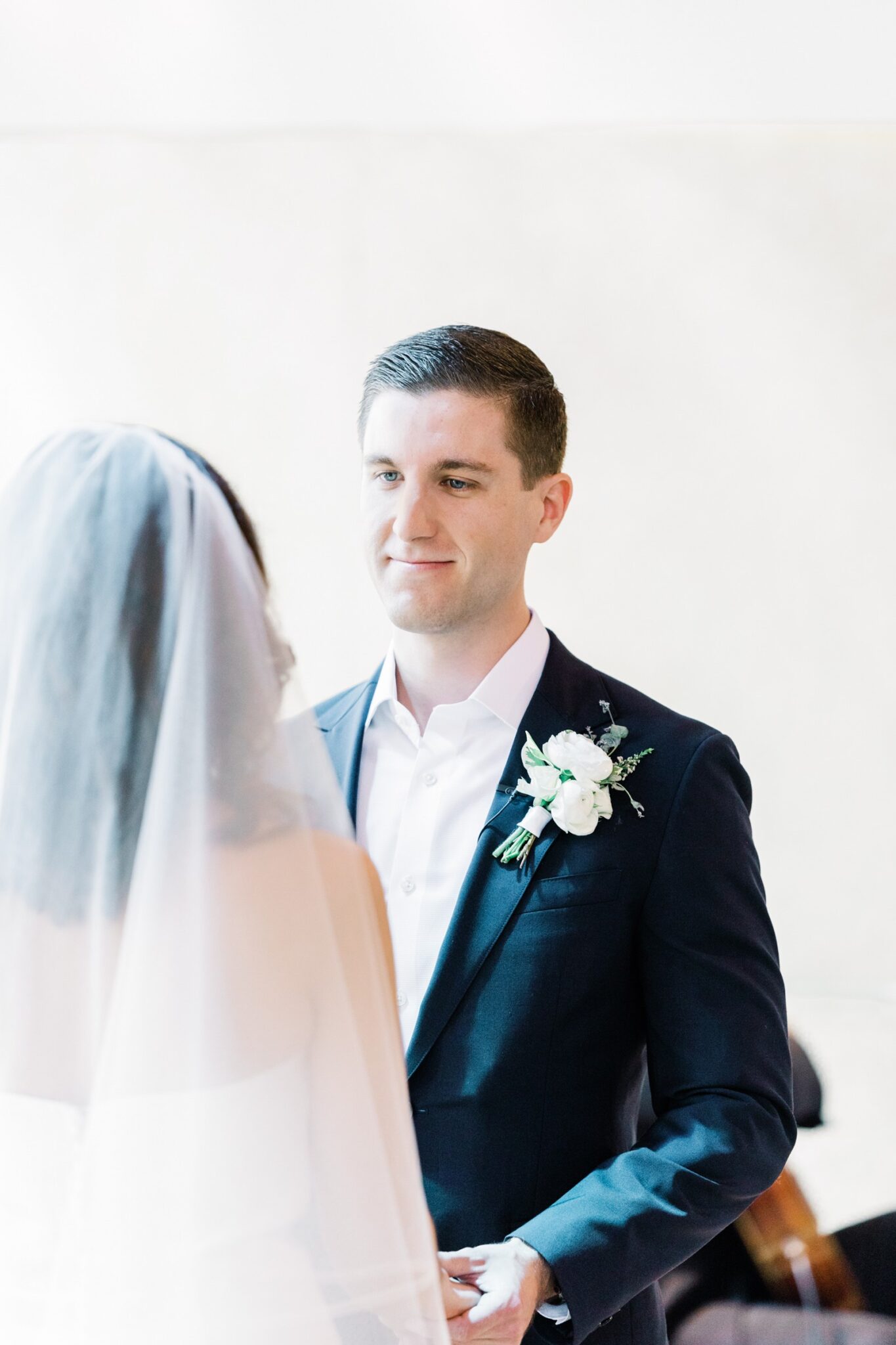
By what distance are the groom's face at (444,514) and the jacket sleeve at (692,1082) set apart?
41 centimetres

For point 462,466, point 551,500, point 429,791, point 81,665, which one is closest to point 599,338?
point 551,500

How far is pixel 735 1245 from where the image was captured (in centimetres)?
310

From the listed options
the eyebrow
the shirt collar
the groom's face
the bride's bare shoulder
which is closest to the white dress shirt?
the shirt collar

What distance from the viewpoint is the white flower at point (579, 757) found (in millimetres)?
1576

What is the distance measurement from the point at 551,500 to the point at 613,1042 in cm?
79

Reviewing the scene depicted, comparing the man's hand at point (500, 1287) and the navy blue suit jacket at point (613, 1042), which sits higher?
the navy blue suit jacket at point (613, 1042)

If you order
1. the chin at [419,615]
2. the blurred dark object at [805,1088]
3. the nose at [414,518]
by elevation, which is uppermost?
the nose at [414,518]

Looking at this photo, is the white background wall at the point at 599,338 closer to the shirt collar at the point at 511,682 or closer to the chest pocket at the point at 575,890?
the shirt collar at the point at 511,682

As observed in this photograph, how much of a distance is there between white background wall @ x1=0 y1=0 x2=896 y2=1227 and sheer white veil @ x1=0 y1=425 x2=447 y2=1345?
2.99 metres

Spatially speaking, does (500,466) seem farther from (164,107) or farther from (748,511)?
(164,107)

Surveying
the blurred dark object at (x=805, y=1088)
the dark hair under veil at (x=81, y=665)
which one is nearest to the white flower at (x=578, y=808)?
the dark hair under veil at (x=81, y=665)

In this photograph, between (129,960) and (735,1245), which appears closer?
(129,960)

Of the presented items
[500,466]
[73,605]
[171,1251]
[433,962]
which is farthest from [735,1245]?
[73,605]

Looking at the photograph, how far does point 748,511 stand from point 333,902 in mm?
3075
